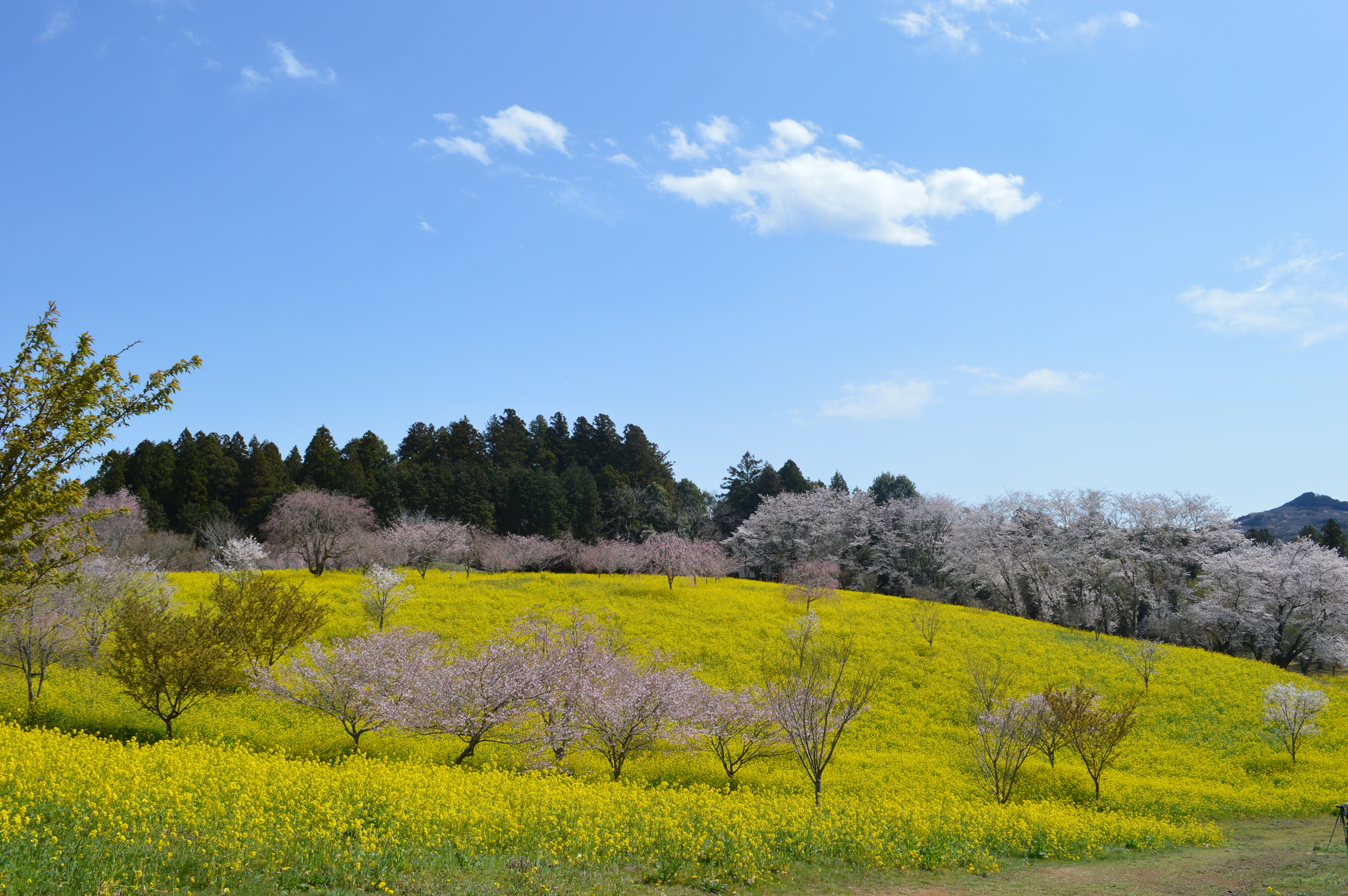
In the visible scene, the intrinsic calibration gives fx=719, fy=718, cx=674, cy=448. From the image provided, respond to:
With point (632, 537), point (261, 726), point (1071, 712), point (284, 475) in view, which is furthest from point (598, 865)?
point (284, 475)

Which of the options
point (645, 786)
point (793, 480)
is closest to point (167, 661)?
point (645, 786)

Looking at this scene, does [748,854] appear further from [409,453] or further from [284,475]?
[409,453]

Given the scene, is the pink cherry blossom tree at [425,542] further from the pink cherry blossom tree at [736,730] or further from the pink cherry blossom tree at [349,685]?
the pink cherry blossom tree at [736,730]

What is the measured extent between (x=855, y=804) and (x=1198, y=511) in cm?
5633

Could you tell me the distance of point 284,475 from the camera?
254ft

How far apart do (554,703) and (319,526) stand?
37.0 m

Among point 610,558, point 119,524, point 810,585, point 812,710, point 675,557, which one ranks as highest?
point 119,524

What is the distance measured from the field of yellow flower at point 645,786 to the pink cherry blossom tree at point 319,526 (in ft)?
31.9

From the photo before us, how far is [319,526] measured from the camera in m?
51.2

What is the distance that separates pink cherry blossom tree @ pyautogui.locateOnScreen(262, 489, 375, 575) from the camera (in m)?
50.8

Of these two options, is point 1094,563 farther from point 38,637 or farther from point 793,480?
point 38,637

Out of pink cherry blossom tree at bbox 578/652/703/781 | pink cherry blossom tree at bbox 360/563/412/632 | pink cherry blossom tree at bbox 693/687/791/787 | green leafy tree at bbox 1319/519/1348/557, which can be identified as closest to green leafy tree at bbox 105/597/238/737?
pink cherry blossom tree at bbox 578/652/703/781

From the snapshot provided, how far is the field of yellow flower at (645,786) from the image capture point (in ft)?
32.6

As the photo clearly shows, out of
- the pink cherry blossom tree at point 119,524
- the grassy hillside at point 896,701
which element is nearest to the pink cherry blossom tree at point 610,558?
the grassy hillside at point 896,701
